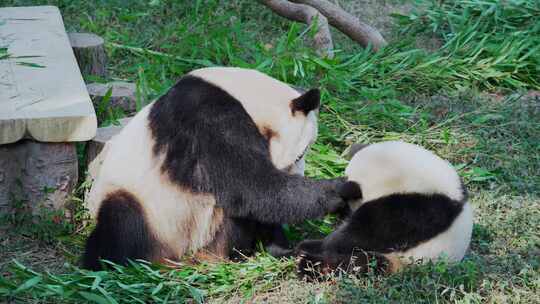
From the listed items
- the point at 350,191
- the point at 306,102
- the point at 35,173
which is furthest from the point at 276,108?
the point at 35,173

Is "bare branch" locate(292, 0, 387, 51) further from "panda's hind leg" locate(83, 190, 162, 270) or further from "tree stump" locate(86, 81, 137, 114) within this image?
"panda's hind leg" locate(83, 190, 162, 270)

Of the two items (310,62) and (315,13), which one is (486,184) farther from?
(315,13)

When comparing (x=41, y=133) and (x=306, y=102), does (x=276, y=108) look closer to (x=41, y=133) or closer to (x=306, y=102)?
(x=306, y=102)

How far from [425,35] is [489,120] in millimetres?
1852

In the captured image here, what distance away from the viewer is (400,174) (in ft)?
12.2

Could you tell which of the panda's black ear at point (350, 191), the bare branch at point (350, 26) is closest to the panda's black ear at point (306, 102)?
the panda's black ear at point (350, 191)

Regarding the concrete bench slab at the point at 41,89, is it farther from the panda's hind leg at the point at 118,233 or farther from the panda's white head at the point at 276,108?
the panda's white head at the point at 276,108

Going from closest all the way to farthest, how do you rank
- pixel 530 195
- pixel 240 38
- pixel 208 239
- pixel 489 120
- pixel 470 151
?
pixel 208 239, pixel 530 195, pixel 470 151, pixel 489 120, pixel 240 38

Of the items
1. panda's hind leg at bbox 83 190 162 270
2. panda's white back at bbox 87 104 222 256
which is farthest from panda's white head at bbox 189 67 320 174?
panda's hind leg at bbox 83 190 162 270

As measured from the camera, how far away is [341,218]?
3955 mm

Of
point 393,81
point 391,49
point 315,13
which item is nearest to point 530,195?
point 393,81

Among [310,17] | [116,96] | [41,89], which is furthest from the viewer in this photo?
[310,17]

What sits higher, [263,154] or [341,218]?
[263,154]

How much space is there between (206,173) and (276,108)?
1.47 ft
